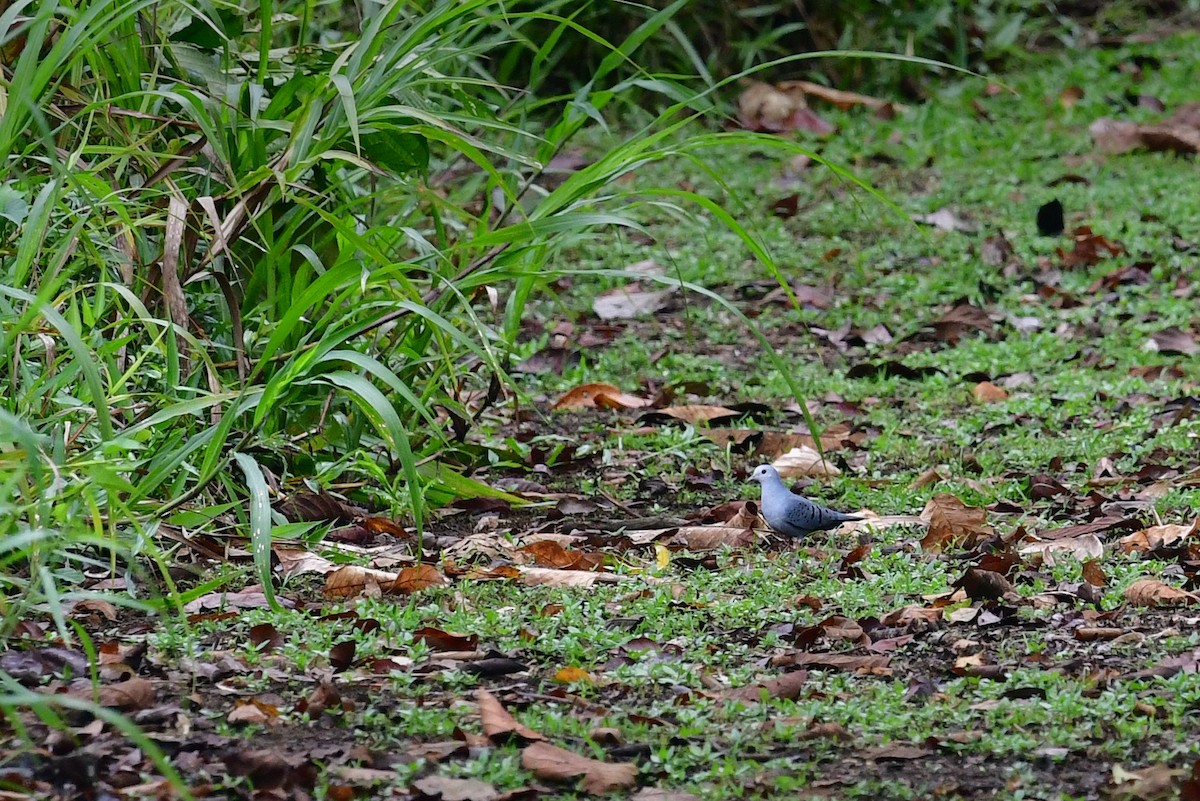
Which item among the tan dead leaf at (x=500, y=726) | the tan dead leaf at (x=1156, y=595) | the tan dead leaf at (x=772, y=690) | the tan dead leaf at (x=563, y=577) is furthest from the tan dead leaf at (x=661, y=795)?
the tan dead leaf at (x=1156, y=595)

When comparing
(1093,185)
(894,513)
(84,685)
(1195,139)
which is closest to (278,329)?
(84,685)

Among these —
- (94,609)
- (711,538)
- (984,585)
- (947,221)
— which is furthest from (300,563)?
(947,221)

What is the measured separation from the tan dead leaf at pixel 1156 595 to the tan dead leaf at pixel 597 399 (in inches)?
79.4

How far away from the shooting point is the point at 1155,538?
3.24 m

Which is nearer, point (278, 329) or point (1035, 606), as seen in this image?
point (1035, 606)

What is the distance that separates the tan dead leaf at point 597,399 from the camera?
4668mm

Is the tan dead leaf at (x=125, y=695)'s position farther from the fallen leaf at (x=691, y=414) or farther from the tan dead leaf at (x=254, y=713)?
the fallen leaf at (x=691, y=414)

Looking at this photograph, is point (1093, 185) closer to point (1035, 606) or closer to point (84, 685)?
point (1035, 606)

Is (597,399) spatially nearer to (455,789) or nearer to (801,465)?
(801,465)

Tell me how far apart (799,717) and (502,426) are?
2131 mm

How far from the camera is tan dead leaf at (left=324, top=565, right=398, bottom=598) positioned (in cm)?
294

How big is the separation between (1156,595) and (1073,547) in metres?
0.37

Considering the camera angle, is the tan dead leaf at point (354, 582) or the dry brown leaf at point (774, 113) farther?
the dry brown leaf at point (774, 113)

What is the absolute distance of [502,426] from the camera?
4383 millimetres
